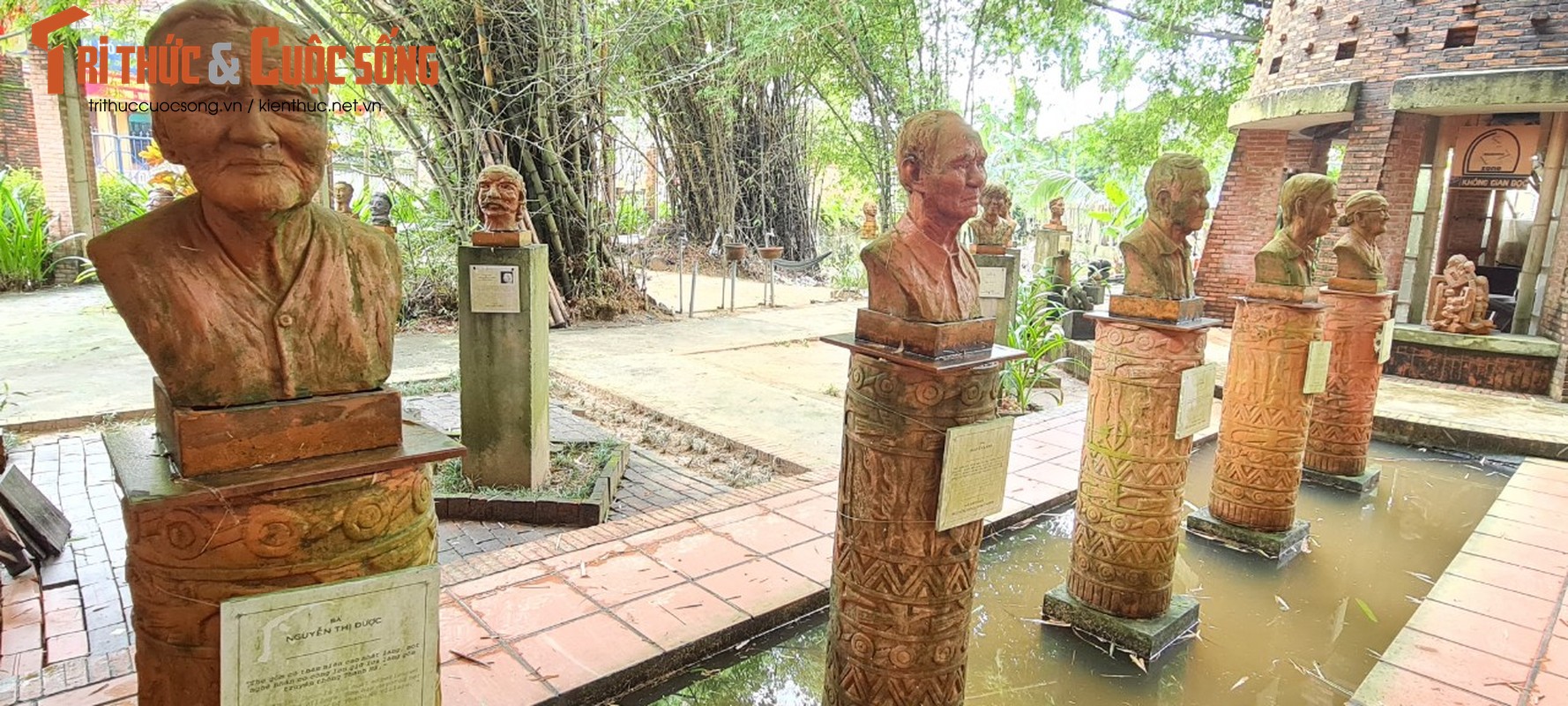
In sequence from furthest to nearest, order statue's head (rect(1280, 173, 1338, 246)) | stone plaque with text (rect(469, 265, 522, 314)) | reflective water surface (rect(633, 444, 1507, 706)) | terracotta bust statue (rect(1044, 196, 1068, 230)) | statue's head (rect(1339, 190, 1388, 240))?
1. terracotta bust statue (rect(1044, 196, 1068, 230))
2. statue's head (rect(1339, 190, 1388, 240))
3. stone plaque with text (rect(469, 265, 522, 314))
4. statue's head (rect(1280, 173, 1338, 246))
5. reflective water surface (rect(633, 444, 1507, 706))

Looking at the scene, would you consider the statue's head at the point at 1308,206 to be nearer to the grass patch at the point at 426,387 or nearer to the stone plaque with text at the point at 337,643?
the stone plaque with text at the point at 337,643

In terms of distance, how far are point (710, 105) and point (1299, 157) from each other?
7.54 metres

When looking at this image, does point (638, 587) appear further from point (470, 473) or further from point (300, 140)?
point (300, 140)

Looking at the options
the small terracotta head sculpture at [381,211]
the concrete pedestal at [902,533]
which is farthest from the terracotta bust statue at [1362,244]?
the small terracotta head sculpture at [381,211]

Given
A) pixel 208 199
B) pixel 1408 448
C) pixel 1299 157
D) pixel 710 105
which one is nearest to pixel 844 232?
pixel 710 105

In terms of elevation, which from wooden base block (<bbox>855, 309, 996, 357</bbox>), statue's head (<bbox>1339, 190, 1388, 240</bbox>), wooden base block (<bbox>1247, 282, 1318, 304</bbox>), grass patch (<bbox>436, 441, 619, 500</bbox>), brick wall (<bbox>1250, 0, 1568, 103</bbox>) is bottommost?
grass patch (<bbox>436, 441, 619, 500</bbox>)

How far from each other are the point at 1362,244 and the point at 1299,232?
93cm

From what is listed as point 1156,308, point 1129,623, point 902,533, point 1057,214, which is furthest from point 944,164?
point 1057,214

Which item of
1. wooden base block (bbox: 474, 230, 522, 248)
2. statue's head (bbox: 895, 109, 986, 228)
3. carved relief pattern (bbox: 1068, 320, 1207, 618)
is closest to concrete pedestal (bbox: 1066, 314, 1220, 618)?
carved relief pattern (bbox: 1068, 320, 1207, 618)

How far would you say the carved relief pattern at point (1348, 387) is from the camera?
13.2ft

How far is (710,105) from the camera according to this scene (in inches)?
466

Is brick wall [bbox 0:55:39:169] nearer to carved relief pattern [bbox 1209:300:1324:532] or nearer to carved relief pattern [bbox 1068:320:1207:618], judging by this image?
carved relief pattern [bbox 1068:320:1207:618]

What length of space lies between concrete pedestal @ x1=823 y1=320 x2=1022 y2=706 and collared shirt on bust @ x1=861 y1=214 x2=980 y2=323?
53mm

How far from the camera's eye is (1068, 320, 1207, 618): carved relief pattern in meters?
2.53
